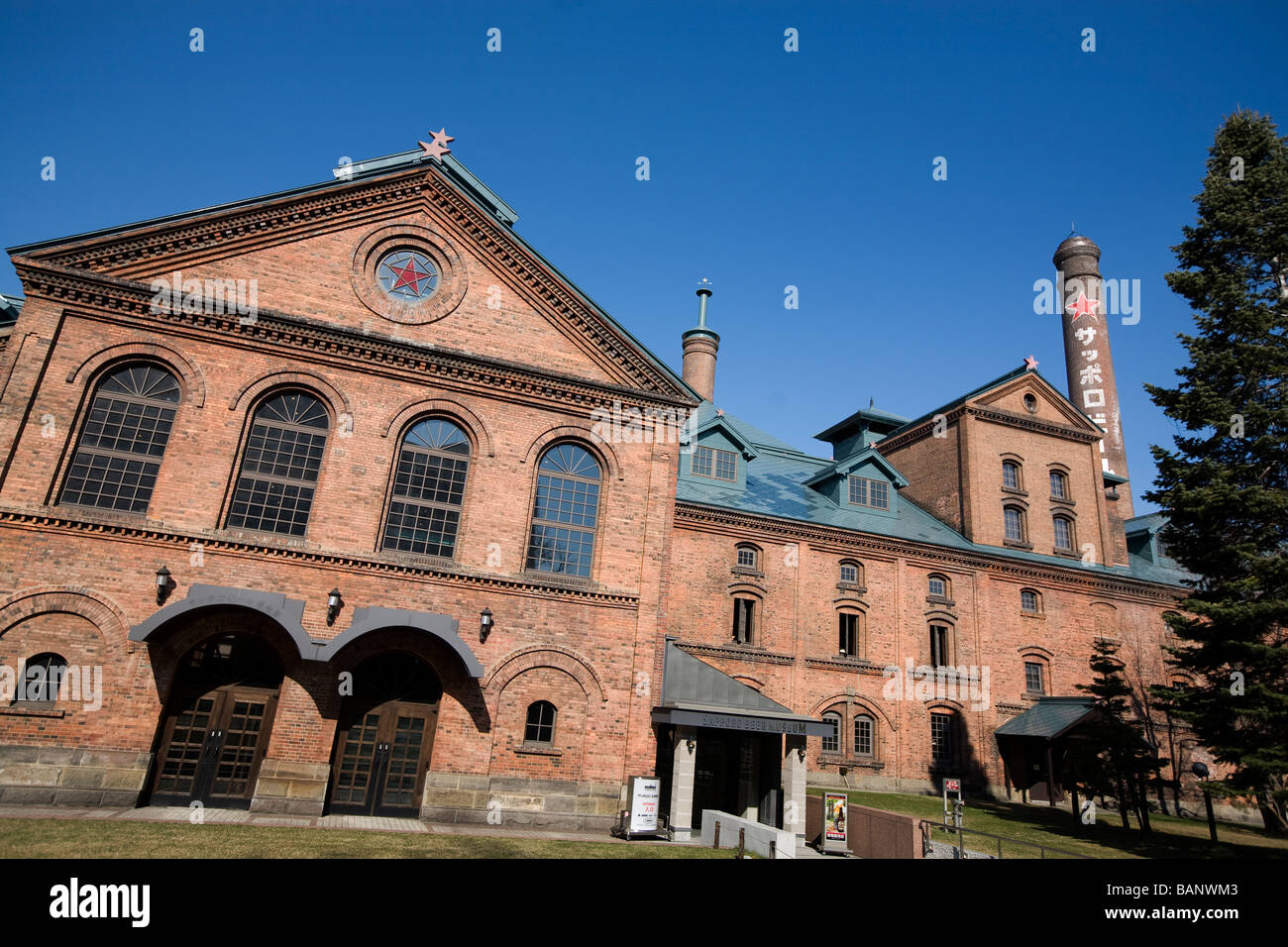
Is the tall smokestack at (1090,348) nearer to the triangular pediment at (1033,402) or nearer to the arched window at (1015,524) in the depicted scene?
the triangular pediment at (1033,402)

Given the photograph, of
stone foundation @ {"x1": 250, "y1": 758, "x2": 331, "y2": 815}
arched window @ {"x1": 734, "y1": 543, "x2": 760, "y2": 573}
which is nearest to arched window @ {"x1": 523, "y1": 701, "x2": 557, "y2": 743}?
stone foundation @ {"x1": 250, "y1": 758, "x2": 331, "y2": 815}

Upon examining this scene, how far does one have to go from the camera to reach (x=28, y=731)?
45.7ft

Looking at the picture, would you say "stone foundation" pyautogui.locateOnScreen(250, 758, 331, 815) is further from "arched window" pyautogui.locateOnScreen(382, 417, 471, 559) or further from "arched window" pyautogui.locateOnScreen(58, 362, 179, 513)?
"arched window" pyautogui.locateOnScreen(58, 362, 179, 513)

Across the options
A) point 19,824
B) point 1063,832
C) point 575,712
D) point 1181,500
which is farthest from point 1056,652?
point 19,824

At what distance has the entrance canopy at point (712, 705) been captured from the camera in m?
17.3

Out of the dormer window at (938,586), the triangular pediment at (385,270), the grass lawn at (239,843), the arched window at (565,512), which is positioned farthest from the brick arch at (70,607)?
the dormer window at (938,586)

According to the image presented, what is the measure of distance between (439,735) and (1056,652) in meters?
24.5

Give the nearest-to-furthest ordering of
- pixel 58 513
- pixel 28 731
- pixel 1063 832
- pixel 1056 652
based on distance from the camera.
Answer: pixel 28 731
pixel 58 513
pixel 1063 832
pixel 1056 652

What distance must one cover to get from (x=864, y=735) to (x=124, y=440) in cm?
2366

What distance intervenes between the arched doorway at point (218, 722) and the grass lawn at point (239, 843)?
205 centimetres

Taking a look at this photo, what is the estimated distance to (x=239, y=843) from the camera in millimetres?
11633

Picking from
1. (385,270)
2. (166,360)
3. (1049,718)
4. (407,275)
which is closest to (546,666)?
(407,275)

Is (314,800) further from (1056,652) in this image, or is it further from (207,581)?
(1056,652)

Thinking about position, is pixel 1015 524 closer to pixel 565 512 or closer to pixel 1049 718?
pixel 1049 718
